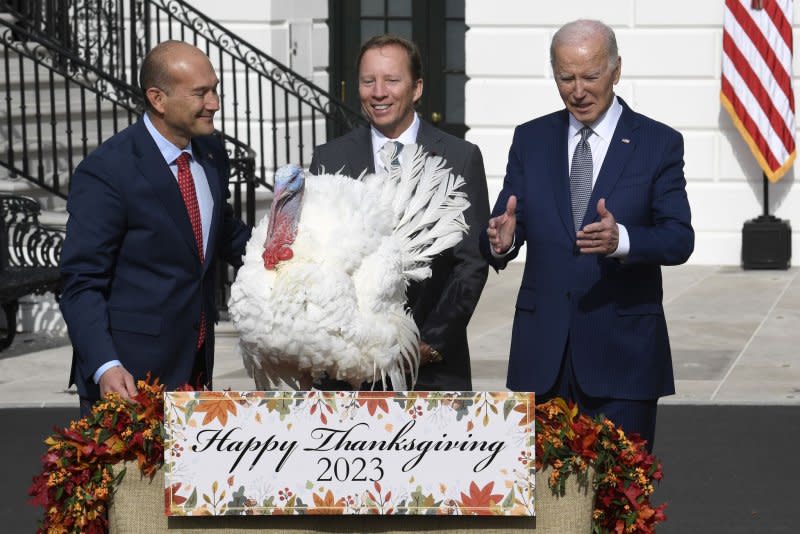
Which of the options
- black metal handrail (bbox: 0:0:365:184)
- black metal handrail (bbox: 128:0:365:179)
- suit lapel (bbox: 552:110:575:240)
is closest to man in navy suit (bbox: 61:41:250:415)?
suit lapel (bbox: 552:110:575:240)

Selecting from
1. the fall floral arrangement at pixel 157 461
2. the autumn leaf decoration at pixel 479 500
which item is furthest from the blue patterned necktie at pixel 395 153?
the autumn leaf decoration at pixel 479 500

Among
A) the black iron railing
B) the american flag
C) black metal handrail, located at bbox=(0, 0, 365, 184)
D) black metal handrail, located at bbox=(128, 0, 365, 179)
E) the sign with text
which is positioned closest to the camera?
the sign with text

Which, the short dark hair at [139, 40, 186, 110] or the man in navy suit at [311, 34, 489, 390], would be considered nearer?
the short dark hair at [139, 40, 186, 110]

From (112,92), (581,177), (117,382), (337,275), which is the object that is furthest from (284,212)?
(112,92)

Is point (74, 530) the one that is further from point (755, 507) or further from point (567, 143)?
point (755, 507)

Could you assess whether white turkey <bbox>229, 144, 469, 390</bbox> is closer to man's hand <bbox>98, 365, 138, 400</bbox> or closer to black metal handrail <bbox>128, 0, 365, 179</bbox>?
man's hand <bbox>98, 365, 138, 400</bbox>

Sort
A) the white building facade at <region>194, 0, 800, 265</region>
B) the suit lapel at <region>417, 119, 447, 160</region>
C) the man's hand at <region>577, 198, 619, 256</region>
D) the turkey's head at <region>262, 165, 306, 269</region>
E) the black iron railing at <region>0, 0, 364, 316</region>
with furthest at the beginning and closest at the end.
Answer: the white building facade at <region>194, 0, 800, 265</region>, the black iron railing at <region>0, 0, 364, 316</region>, the suit lapel at <region>417, 119, 447, 160</region>, the man's hand at <region>577, 198, 619, 256</region>, the turkey's head at <region>262, 165, 306, 269</region>

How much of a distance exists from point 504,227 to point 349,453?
107 centimetres

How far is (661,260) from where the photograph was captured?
4500mm

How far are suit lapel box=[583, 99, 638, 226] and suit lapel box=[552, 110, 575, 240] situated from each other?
6 cm

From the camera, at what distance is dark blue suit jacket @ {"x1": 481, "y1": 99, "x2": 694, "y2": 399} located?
469cm

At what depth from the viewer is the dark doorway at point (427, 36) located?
50.3 ft

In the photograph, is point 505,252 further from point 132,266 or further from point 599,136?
point 132,266

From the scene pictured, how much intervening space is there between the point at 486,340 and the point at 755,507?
3800 millimetres
